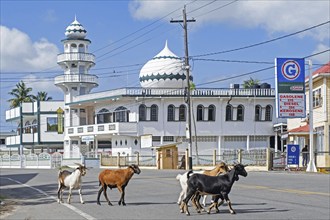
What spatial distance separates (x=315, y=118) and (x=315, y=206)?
26.7 meters

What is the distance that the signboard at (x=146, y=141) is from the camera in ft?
194

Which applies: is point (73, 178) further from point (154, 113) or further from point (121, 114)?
point (121, 114)

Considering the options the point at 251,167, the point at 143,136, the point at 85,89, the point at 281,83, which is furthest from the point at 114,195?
the point at 85,89

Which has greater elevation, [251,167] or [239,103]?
[239,103]

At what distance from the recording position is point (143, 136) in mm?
60312

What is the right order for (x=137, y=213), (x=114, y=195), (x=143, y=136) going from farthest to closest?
(x=143, y=136) < (x=114, y=195) < (x=137, y=213)

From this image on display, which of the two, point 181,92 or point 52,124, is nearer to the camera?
point 181,92

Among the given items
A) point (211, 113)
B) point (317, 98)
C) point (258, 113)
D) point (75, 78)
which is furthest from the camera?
point (75, 78)

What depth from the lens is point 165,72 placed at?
6291cm

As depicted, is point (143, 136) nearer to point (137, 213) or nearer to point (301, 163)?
point (301, 163)

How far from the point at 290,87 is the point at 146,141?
24.7 meters

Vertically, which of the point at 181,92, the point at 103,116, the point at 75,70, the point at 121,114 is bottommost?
the point at 103,116

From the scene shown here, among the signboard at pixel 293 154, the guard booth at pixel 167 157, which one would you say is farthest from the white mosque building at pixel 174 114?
the signboard at pixel 293 154

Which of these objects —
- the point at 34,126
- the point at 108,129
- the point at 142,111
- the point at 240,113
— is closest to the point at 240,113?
the point at 240,113
